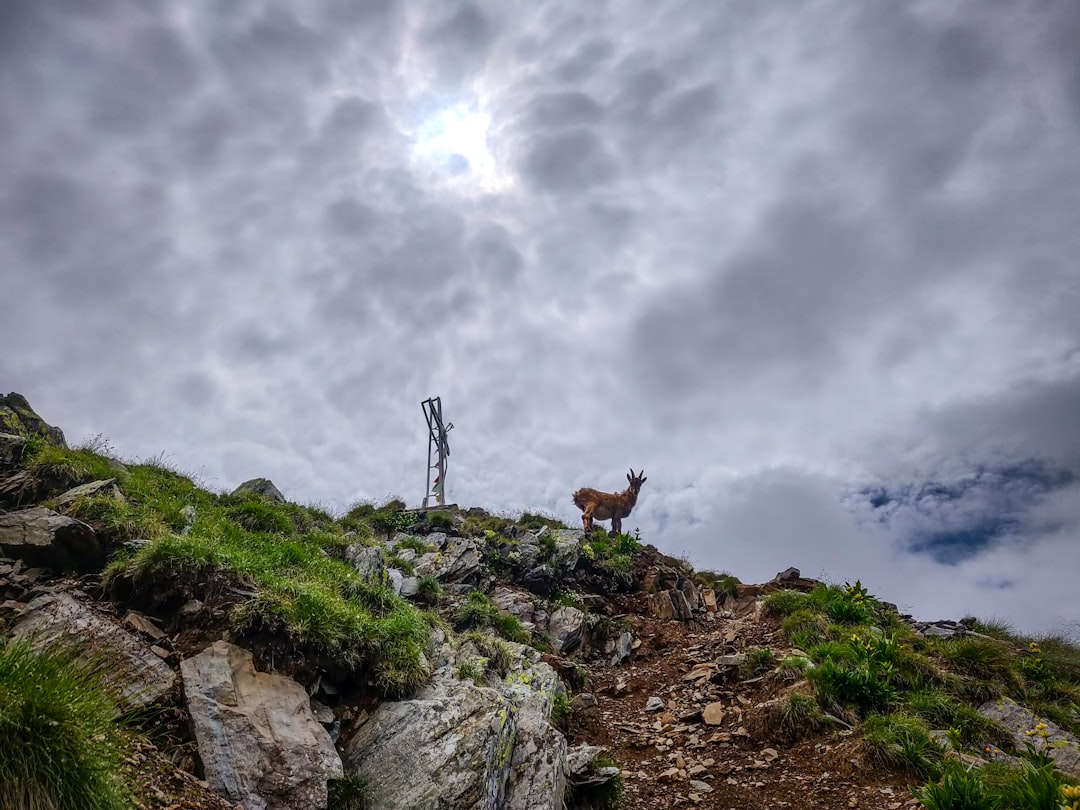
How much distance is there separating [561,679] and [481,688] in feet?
18.6

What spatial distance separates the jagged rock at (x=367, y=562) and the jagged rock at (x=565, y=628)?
17.3ft

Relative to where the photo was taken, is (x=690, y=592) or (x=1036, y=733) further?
(x=690, y=592)

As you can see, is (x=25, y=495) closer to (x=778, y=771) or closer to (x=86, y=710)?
(x=86, y=710)

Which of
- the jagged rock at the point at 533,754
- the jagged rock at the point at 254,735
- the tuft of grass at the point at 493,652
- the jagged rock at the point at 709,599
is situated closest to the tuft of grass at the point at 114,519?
the jagged rock at the point at 254,735

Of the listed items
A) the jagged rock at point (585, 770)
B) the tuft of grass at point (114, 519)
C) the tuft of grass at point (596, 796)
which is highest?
the tuft of grass at point (114, 519)

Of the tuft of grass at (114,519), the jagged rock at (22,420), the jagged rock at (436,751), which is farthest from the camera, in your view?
the jagged rock at (22,420)

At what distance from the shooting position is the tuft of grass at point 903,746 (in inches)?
316

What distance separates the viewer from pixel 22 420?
13.4m

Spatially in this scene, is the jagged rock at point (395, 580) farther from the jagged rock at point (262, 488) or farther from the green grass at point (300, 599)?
the jagged rock at point (262, 488)

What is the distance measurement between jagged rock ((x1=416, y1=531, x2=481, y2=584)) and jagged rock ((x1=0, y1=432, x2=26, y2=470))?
9261 mm

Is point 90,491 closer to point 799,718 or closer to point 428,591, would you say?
point 428,591

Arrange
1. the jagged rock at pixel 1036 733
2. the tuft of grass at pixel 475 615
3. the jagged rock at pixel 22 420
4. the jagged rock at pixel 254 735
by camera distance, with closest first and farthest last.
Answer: the jagged rock at pixel 254 735 → the jagged rock at pixel 1036 733 → the jagged rock at pixel 22 420 → the tuft of grass at pixel 475 615

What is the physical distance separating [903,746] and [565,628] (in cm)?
861

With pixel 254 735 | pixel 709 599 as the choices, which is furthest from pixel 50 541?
pixel 709 599
